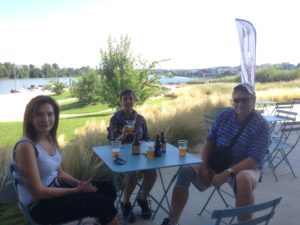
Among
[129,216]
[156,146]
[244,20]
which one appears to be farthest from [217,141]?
[244,20]

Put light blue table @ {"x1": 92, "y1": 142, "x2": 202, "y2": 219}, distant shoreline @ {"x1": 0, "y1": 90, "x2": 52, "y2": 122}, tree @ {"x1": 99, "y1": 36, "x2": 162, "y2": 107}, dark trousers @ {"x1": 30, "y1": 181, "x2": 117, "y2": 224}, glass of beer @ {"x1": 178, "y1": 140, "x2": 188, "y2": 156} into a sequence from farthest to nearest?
distant shoreline @ {"x1": 0, "y1": 90, "x2": 52, "y2": 122}, tree @ {"x1": 99, "y1": 36, "x2": 162, "y2": 107}, glass of beer @ {"x1": 178, "y1": 140, "x2": 188, "y2": 156}, light blue table @ {"x1": 92, "y1": 142, "x2": 202, "y2": 219}, dark trousers @ {"x1": 30, "y1": 181, "x2": 117, "y2": 224}

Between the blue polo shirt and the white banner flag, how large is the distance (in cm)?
581

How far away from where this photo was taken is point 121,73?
40.5 feet

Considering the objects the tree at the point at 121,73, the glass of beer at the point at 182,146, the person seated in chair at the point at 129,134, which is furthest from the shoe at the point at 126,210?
the tree at the point at 121,73

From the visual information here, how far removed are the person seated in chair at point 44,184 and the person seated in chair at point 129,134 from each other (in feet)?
3.70

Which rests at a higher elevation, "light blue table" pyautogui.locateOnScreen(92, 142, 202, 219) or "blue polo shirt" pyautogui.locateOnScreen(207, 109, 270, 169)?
"blue polo shirt" pyautogui.locateOnScreen(207, 109, 270, 169)

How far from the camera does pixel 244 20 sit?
8.92 meters

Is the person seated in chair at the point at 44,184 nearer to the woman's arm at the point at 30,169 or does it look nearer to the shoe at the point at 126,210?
the woman's arm at the point at 30,169

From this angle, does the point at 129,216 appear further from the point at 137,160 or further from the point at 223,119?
the point at 223,119

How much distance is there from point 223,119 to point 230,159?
0.46m

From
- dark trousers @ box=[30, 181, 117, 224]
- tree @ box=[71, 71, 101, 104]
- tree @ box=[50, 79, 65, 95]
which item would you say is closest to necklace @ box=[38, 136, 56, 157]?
dark trousers @ box=[30, 181, 117, 224]

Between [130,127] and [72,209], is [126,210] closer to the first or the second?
[130,127]

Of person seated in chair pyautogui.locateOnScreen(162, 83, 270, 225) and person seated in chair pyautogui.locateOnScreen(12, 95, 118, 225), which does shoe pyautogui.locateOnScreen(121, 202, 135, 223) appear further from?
person seated in chair pyautogui.locateOnScreen(12, 95, 118, 225)

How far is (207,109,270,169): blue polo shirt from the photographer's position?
316 centimetres
